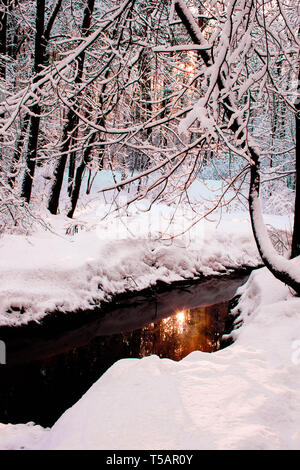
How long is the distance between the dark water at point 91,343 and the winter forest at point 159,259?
3 cm

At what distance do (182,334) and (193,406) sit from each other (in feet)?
15.5

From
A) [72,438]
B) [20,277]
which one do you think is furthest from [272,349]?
[20,277]

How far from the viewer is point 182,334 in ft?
22.3

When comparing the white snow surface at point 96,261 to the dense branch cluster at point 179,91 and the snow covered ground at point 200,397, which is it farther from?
the dense branch cluster at point 179,91

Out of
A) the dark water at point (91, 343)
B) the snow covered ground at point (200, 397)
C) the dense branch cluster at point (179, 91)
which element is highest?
the dense branch cluster at point (179, 91)

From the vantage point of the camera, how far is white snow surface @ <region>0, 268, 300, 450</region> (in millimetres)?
1841

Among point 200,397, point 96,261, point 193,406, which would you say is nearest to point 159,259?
point 96,261

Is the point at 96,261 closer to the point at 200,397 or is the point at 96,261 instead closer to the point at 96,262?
the point at 96,262

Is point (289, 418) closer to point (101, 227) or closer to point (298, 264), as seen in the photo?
point (298, 264)

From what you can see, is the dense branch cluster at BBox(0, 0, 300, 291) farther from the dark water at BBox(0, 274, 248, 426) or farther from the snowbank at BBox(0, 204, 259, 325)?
the dark water at BBox(0, 274, 248, 426)

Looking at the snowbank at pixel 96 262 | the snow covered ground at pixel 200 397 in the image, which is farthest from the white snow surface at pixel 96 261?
the snow covered ground at pixel 200 397

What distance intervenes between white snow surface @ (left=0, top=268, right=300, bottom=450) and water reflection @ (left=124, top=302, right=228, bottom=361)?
119 inches

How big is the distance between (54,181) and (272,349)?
862 cm

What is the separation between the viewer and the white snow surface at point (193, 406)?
6.04 feet
